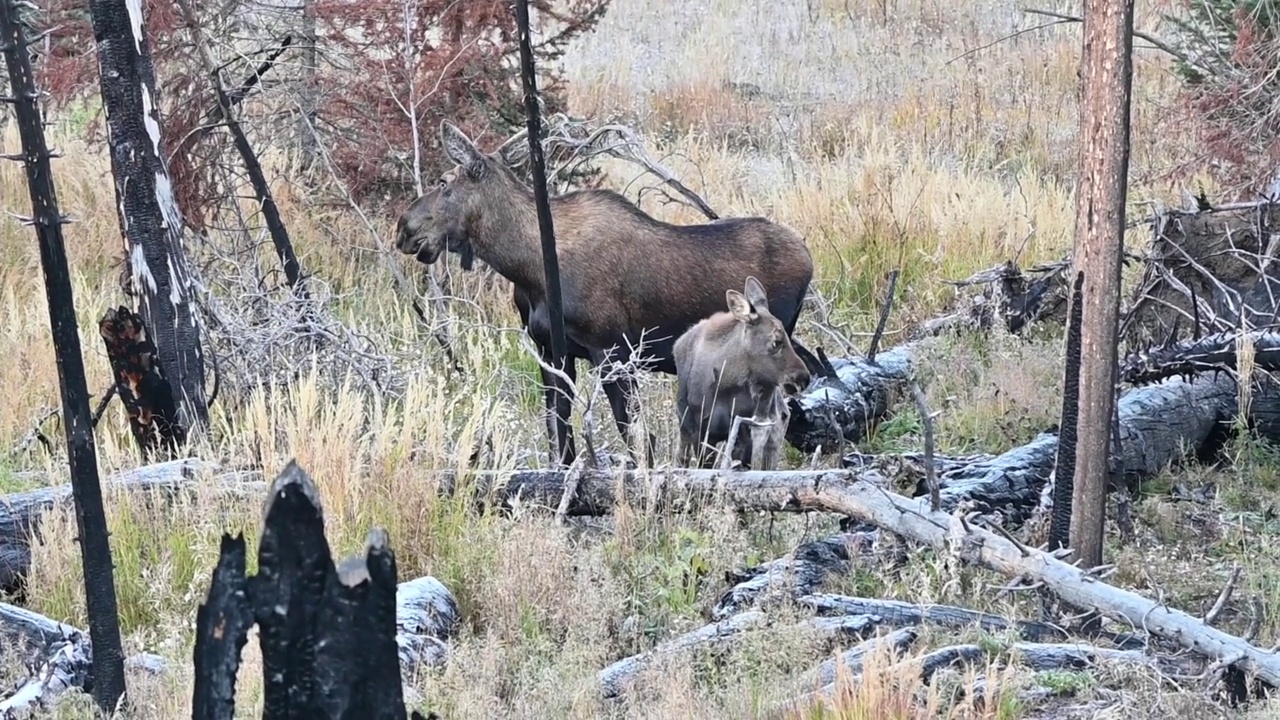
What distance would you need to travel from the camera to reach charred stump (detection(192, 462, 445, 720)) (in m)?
3.66

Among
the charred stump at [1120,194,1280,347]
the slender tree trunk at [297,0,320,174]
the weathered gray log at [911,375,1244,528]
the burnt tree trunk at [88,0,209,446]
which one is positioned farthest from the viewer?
the slender tree trunk at [297,0,320,174]

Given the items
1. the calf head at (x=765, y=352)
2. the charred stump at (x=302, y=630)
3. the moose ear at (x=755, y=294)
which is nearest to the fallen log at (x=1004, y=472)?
the calf head at (x=765, y=352)

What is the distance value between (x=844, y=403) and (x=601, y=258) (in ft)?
5.58

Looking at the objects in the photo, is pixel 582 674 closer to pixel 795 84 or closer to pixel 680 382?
pixel 680 382

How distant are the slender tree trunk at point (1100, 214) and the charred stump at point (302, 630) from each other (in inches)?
136

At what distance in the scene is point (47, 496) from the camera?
676cm

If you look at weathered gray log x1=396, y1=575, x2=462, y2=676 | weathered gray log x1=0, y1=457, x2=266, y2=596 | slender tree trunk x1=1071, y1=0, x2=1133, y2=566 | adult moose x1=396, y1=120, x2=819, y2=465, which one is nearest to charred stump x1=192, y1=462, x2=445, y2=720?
weathered gray log x1=396, y1=575, x2=462, y2=676

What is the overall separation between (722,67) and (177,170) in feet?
40.0

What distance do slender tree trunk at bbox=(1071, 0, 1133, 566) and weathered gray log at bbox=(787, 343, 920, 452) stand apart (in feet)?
8.34

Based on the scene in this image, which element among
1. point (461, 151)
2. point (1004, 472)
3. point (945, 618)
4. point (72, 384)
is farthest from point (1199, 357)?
point (72, 384)

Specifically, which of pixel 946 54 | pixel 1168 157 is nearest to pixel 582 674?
pixel 1168 157

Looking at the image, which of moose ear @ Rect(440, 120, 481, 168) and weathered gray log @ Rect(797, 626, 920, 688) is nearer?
weathered gray log @ Rect(797, 626, 920, 688)

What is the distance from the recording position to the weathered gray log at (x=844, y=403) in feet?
29.9

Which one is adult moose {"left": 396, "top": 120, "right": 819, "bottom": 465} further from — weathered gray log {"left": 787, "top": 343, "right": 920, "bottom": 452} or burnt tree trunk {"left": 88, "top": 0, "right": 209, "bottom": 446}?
burnt tree trunk {"left": 88, "top": 0, "right": 209, "bottom": 446}
